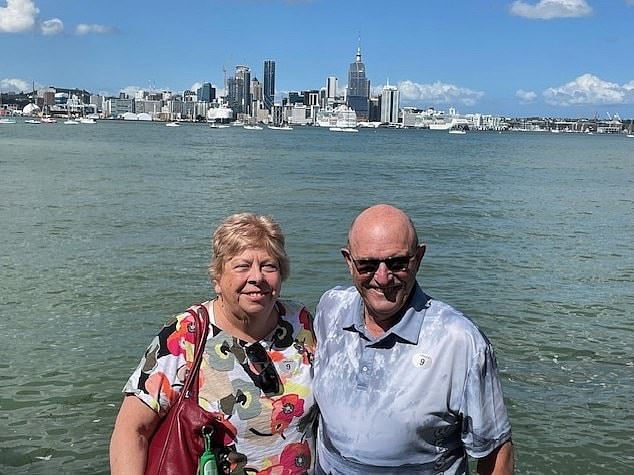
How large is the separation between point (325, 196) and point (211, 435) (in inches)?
1099

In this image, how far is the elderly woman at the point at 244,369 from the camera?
123 inches

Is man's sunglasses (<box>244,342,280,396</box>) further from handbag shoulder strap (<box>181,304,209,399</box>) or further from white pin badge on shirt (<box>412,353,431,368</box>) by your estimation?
white pin badge on shirt (<box>412,353,431,368</box>)

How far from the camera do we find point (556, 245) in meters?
20.0

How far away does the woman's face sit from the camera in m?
3.26

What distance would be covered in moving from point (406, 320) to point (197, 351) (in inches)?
34.9

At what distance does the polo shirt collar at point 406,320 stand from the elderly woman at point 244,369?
298 millimetres

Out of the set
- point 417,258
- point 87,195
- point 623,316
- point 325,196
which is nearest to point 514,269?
point 623,316

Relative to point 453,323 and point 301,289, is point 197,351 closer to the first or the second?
point 453,323

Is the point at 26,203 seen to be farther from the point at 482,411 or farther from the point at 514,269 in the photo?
the point at 482,411

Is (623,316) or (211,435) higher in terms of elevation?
(211,435)

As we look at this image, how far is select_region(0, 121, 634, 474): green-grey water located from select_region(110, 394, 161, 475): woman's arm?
3675 millimetres

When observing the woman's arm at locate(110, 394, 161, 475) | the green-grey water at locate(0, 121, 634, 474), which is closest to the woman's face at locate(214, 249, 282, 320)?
the woman's arm at locate(110, 394, 161, 475)

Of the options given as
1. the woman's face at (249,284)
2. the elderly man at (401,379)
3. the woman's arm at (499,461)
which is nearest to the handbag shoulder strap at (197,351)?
the woman's face at (249,284)

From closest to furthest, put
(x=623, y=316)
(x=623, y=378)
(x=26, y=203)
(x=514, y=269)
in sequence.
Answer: (x=623, y=378) → (x=623, y=316) → (x=514, y=269) → (x=26, y=203)
